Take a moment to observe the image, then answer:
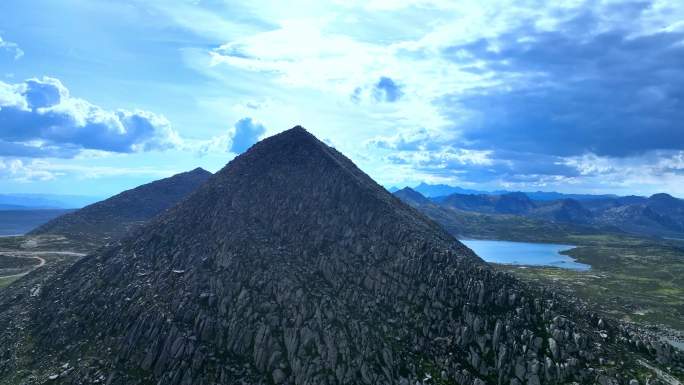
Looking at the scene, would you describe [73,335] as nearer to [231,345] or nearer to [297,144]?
[231,345]

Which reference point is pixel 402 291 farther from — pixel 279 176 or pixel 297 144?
pixel 297 144

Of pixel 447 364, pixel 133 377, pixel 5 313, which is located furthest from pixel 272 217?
pixel 5 313

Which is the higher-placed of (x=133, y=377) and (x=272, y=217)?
(x=272, y=217)

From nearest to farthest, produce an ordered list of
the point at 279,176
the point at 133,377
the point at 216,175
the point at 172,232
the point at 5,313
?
1. the point at 133,377
2. the point at 5,313
3. the point at 172,232
4. the point at 279,176
5. the point at 216,175

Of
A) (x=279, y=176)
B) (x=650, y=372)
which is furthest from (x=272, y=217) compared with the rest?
(x=650, y=372)

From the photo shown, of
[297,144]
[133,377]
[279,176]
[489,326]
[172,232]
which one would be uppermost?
[297,144]

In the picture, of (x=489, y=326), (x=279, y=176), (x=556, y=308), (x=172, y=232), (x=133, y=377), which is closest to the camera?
(x=133, y=377)

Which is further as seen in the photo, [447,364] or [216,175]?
[216,175]
